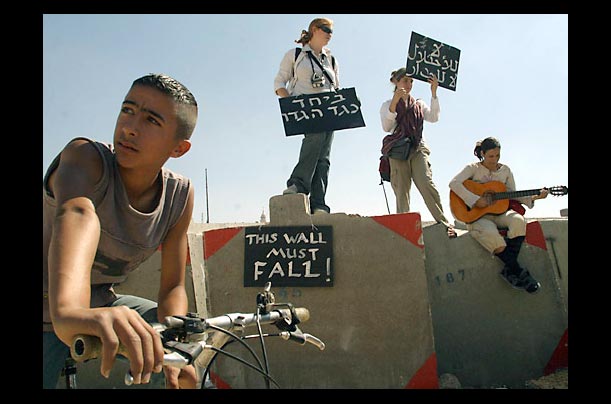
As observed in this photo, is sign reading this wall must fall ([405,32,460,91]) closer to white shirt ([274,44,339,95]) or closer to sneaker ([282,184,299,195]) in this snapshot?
white shirt ([274,44,339,95])

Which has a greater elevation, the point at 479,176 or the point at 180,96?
the point at 180,96

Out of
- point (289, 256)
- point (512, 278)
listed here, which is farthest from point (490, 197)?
point (289, 256)

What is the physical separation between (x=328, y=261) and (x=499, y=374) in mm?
1979

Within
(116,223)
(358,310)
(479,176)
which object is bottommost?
(358,310)

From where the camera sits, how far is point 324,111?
220 inches

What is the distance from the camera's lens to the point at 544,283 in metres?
5.49

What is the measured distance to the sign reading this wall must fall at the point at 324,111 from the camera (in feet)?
18.2

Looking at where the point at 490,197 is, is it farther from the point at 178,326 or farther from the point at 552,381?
the point at 178,326

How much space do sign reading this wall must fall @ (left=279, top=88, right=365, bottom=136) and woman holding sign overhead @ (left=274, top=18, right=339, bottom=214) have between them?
13cm

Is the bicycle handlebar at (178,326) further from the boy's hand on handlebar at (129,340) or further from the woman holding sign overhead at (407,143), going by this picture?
the woman holding sign overhead at (407,143)

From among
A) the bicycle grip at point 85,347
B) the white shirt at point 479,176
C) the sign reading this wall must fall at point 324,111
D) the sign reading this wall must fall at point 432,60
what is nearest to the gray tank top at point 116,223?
the bicycle grip at point 85,347

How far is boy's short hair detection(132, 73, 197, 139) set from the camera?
2.15 m

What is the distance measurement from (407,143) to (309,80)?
1272mm

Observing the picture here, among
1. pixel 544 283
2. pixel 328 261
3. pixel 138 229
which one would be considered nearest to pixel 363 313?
pixel 328 261
